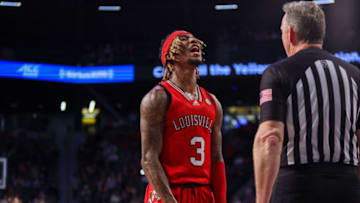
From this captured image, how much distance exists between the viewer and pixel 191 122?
11.5 ft

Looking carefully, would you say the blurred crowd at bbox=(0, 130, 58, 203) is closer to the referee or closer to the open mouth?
the open mouth

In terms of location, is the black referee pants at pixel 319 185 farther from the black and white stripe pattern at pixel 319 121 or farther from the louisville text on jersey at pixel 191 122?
the louisville text on jersey at pixel 191 122

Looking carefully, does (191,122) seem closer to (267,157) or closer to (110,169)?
(267,157)

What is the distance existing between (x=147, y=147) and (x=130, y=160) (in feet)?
48.5

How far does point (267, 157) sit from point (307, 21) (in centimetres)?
78

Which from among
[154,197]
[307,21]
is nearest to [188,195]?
[154,197]

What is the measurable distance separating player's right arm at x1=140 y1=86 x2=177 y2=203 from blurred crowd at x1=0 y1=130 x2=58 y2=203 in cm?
1254

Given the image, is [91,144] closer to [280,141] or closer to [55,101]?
[55,101]

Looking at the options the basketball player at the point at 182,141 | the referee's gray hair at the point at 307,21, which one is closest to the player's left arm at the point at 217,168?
the basketball player at the point at 182,141

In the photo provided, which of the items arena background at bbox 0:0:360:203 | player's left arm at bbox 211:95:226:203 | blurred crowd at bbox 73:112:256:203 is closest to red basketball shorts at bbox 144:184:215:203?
player's left arm at bbox 211:95:226:203

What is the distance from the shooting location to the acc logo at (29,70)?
690 inches

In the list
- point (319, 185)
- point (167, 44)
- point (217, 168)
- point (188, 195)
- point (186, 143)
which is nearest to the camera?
point (319, 185)

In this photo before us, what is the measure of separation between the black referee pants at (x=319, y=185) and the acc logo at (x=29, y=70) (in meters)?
16.5

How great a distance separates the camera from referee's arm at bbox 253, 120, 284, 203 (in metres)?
2.35
